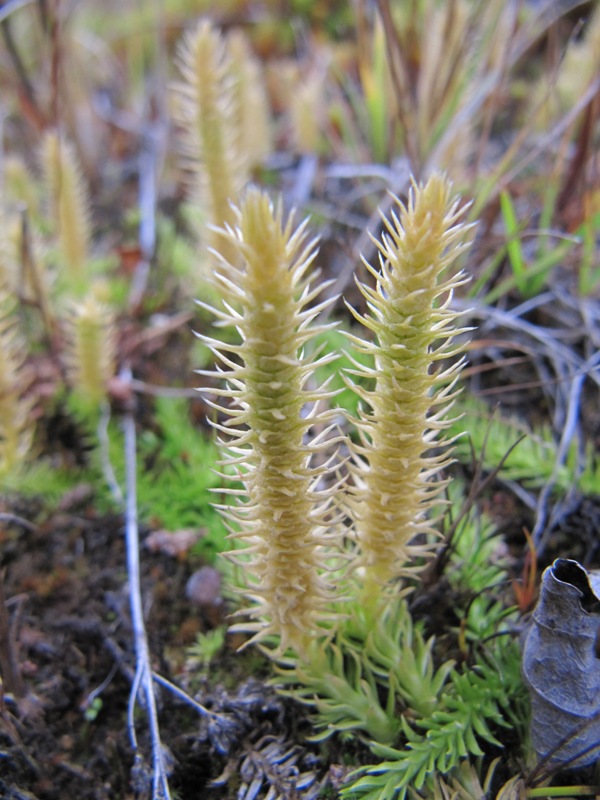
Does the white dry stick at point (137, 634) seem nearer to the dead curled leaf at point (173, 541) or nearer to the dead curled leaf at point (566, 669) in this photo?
the dead curled leaf at point (173, 541)

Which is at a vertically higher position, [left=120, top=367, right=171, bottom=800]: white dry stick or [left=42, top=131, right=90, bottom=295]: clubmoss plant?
[left=42, top=131, right=90, bottom=295]: clubmoss plant

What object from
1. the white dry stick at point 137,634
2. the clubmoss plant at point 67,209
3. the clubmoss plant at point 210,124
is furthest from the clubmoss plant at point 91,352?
the clubmoss plant at point 67,209

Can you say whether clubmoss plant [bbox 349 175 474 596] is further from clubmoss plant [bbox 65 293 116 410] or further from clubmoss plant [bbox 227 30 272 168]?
clubmoss plant [bbox 227 30 272 168]

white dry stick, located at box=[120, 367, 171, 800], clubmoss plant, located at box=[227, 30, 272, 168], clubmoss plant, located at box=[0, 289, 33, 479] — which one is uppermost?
clubmoss plant, located at box=[227, 30, 272, 168]

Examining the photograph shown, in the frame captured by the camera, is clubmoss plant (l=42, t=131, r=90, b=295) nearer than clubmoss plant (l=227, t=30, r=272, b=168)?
Yes

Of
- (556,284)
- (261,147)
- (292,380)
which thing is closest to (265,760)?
(292,380)

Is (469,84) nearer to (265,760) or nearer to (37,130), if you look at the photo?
(37,130)

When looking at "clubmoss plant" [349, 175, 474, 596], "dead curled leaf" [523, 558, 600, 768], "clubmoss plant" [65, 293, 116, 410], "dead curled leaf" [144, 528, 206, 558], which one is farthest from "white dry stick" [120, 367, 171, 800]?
"dead curled leaf" [523, 558, 600, 768]
